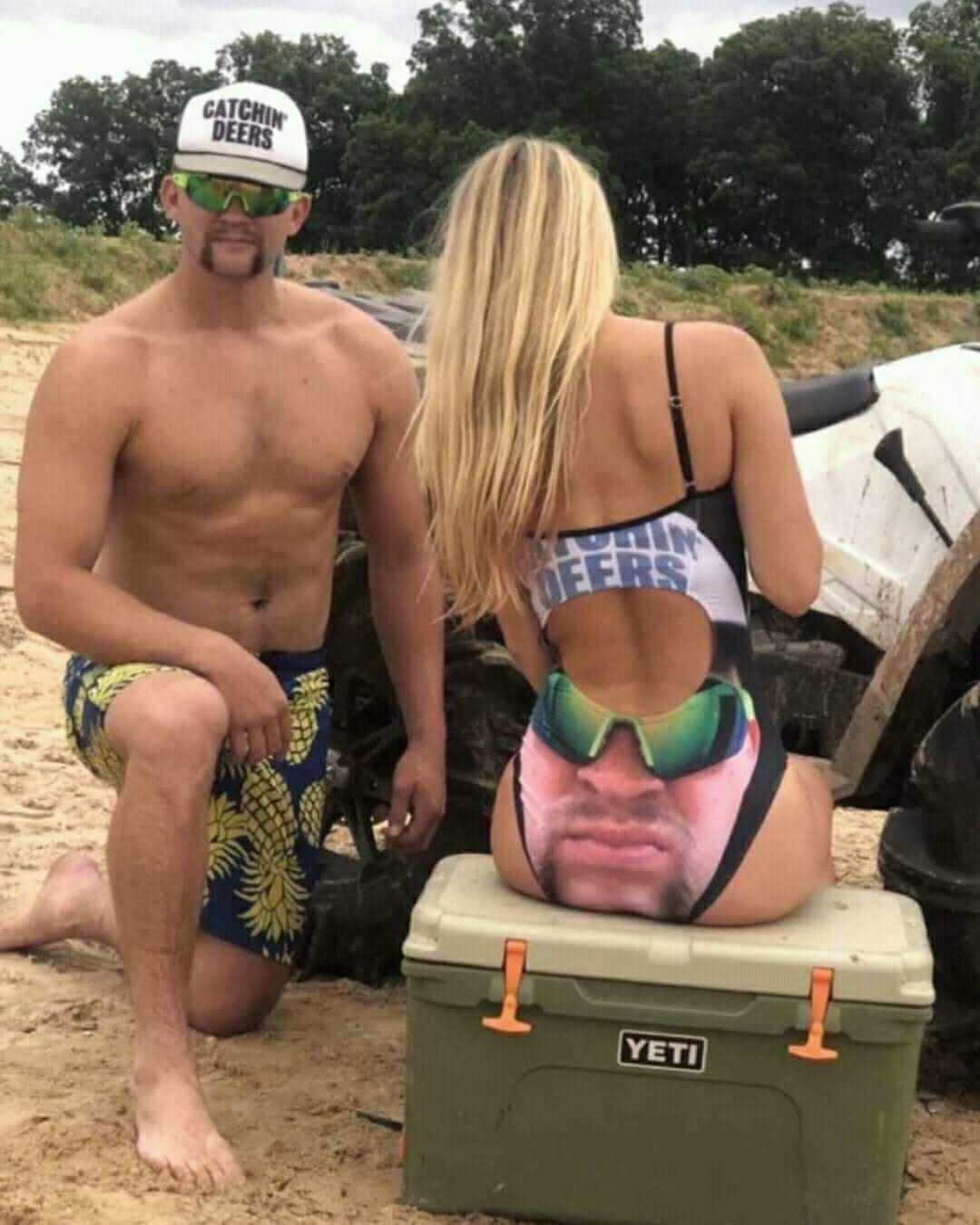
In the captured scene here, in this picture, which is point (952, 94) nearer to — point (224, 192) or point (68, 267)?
point (68, 267)

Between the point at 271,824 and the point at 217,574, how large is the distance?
45cm

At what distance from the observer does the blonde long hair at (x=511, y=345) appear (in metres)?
2.66

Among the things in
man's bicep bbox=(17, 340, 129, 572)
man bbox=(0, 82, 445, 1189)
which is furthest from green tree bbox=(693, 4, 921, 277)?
man's bicep bbox=(17, 340, 129, 572)

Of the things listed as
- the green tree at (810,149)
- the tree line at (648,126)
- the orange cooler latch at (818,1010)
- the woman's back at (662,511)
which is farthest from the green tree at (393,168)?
the orange cooler latch at (818,1010)

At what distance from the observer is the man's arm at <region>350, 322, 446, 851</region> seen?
3418mm

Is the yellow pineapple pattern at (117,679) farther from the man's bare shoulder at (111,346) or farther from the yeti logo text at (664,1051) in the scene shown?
the yeti logo text at (664,1051)

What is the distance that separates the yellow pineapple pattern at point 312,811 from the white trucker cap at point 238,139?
1.03m

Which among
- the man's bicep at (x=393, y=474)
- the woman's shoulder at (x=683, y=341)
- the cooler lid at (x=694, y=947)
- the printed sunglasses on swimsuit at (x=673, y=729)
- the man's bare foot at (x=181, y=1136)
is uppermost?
the woman's shoulder at (x=683, y=341)

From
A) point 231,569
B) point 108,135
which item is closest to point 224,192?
point 231,569

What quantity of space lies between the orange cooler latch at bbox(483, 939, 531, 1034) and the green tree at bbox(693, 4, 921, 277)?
46.0m

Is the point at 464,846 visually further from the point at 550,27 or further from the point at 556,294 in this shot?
the point at 550,27

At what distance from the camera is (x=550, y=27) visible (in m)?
54.5

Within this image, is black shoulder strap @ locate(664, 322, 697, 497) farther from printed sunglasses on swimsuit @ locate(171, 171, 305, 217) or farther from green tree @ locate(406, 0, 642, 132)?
green tree @ locate(406, 0, 642, 132)

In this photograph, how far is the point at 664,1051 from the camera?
8.73ft
